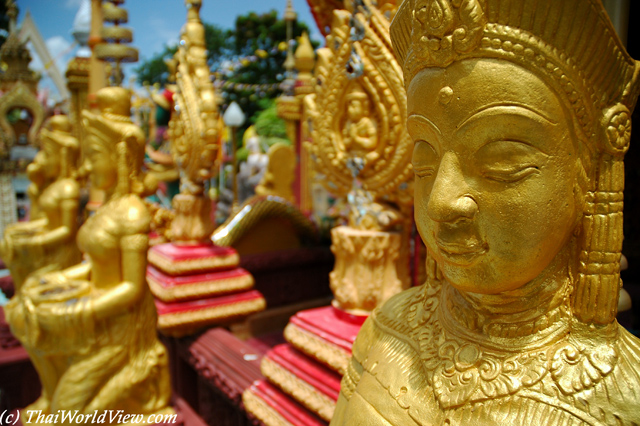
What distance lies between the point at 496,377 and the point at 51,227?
9.52 ft

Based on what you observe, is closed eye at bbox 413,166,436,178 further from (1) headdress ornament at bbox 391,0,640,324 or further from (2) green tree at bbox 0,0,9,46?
(2) green tree at bbox 0,0,9,46

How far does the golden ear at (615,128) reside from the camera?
0.72 metres

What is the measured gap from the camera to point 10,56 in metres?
7.21

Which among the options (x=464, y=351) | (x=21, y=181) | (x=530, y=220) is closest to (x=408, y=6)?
(x=530, y=220)

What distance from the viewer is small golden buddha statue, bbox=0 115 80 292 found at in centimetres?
278

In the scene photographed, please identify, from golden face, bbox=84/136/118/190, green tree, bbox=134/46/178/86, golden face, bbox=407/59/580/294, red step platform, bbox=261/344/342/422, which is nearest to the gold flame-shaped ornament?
red step platform, bbox=261/344/342/422

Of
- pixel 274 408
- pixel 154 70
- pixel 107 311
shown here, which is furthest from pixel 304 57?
pixel 154 70

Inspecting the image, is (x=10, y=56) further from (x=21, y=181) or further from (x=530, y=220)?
(x=530, y=220)

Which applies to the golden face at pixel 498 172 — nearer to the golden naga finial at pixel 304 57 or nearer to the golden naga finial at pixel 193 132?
the golden naga finial at pixel 193 132

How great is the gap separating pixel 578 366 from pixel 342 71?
122 cm

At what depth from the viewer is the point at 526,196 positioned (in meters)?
0.69

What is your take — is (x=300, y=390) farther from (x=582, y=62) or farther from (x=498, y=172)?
(x=582, y=62)

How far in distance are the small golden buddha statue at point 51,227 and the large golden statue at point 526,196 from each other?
2624 mm

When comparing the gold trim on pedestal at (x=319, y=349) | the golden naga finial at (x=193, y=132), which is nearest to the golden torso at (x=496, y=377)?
the gold trim on pedestal at (x=319, y=349)
